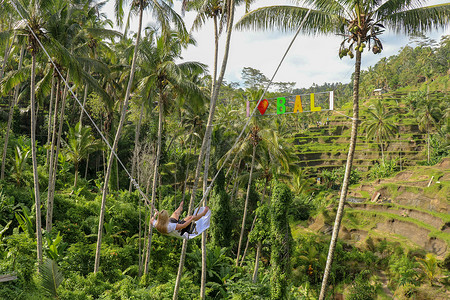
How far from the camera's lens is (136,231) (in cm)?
1703

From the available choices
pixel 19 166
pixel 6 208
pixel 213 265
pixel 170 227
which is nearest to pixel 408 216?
pixel 213 265

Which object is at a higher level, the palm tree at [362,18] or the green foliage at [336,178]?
→ the palm tree at [362,18]

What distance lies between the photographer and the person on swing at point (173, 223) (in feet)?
19.2

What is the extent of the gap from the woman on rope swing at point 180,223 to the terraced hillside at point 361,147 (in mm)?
34110

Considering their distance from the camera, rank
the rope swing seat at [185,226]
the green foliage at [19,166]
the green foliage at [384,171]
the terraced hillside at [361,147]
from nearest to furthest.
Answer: the rope swing seat at [185,226] < the green foliage at [19,166] < the green foliage at [384,171] < the terraced hillside at [361,147]

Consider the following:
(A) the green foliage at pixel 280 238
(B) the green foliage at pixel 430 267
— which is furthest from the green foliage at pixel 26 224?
(B) the green foliage at pixel 430 267

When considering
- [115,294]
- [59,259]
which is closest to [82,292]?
[115,294]

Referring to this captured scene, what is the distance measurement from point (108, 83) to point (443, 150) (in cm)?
3667

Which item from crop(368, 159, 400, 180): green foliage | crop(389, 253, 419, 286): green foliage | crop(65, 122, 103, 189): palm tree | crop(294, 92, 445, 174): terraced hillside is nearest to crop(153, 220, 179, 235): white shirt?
crop(389, 253, 419, 286): green foliage

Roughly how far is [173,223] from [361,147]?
4087 centimetres

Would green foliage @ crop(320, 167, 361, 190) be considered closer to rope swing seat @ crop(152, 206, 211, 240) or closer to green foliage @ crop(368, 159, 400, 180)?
A: green foliage @ crop(368, 159, 400, 180)

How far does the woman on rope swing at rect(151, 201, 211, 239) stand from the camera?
5879mm

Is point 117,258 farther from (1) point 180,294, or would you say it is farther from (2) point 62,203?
(2) point 62,203

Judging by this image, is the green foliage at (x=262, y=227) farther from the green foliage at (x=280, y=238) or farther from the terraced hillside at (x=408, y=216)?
the terraced hillside at (x=408, y=216)
